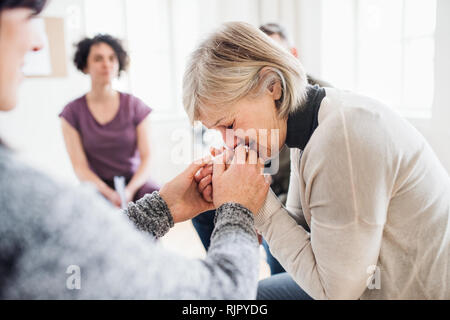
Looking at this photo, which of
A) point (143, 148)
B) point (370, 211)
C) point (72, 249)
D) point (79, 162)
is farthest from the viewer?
point (143, 148)

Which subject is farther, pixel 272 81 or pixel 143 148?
pixel 143 148

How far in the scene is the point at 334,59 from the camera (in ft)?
7.98

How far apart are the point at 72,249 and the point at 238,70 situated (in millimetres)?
463

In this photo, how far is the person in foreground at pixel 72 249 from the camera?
34cm

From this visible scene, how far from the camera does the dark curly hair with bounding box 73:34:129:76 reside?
1776 mm

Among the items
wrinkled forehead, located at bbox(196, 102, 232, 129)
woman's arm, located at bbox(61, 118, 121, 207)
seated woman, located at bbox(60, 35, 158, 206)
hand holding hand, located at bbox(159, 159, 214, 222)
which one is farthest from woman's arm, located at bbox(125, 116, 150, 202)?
wrinkled forehead, located at bbox(196, 102, 232, 129)

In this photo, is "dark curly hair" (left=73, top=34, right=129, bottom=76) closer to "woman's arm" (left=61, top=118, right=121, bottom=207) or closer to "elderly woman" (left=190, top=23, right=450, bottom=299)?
"woman's arm" (left=61, top=118, right=121, bottom=207)

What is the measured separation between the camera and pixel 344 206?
0.60m

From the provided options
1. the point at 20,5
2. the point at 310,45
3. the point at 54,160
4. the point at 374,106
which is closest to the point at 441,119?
the point at 374,106

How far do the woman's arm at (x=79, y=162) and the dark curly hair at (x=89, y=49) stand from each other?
0.31 metres

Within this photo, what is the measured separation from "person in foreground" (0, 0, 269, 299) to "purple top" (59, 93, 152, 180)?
1.33 metres

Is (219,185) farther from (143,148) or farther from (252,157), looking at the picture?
(143,148)

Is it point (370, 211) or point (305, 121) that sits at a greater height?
point (305, 121)

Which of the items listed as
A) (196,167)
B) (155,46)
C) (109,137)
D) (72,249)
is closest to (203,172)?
(196,167)
